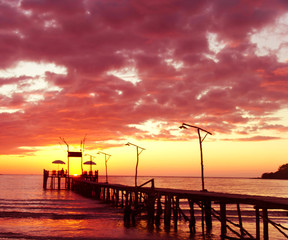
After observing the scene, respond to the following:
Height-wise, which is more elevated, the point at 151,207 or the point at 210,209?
the point at 210,209

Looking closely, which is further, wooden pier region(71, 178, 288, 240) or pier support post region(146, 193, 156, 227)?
pier support post region(146, 193, 156, 227)

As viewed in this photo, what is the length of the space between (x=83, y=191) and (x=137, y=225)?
42.2 metres

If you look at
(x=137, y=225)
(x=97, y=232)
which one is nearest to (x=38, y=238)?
(x=97, y=232)

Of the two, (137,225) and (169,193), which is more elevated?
(169,193)

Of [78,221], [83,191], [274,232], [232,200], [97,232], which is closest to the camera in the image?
[232,200]

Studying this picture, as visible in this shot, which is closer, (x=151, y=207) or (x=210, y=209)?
(x=210, y=209)

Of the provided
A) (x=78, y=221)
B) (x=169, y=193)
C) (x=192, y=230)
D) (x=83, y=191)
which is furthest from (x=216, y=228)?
(x=83, y=191)

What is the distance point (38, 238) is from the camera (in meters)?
22.4

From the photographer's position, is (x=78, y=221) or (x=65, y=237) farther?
(x=78, y=221)

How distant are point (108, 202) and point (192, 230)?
2533cm

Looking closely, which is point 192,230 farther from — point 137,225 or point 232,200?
point 232,200

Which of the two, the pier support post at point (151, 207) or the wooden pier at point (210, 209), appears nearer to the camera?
the wooden pier at point (210, 209)

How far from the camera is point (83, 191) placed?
67.8m

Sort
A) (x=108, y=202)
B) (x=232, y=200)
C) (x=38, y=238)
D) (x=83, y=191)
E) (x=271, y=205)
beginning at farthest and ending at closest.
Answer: (x=83, y=191)
(x=108, y=202)
(x=38, y=238)
(x=232, y=200)
(x=271, y=205)
